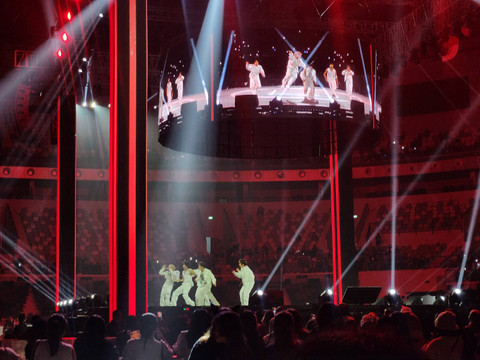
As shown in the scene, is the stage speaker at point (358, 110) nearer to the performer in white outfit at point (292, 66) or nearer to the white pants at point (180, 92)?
the performer in white outfit at point (292, 66)

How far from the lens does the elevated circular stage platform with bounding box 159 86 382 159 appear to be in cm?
1129

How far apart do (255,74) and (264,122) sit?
12.9 ft

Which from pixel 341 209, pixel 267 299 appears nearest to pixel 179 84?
pixel 267 299

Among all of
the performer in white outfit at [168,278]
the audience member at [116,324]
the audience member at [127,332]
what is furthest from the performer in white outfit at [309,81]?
the performer in white outfit at [168,278]

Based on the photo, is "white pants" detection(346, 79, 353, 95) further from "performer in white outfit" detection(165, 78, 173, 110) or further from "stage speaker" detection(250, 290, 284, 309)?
"stage speaker" detection(250, 290, 284, 309)

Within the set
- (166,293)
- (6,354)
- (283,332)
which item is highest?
(283,332)

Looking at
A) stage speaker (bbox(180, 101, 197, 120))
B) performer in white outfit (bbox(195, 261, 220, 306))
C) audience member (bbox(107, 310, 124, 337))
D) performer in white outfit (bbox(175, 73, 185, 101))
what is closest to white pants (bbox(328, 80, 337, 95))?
stage speaker (bbox(180, 101, 197, 120))

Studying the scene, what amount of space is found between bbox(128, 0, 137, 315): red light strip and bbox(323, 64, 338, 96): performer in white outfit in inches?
178

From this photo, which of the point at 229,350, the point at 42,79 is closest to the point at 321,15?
the point at 42,79

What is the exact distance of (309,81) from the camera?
1122cm

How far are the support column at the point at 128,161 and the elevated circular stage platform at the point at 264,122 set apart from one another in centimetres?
364

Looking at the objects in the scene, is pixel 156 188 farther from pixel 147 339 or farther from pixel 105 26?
pixel 147 339

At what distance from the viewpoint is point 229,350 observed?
329cm

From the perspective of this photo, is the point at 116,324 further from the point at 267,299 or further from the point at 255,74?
the point at 267,299
